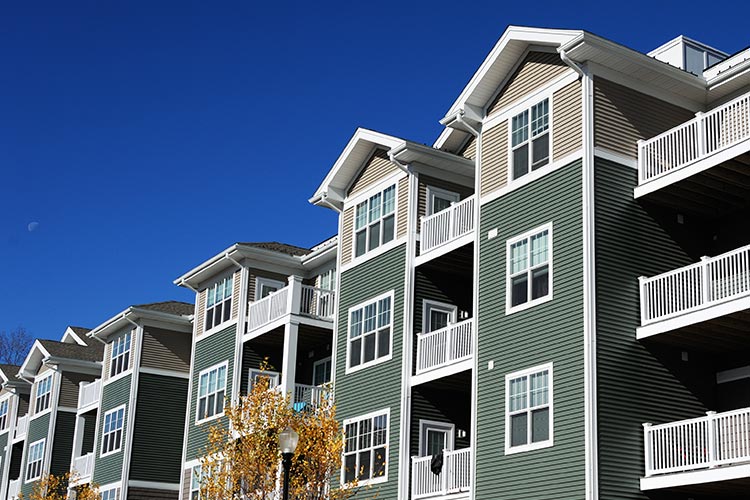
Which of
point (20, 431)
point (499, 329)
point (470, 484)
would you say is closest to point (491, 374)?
point (499, 329)

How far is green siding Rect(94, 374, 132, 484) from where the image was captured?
43.2m

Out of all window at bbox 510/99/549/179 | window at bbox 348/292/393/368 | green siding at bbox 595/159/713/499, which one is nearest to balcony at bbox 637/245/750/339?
green siding at bbox 595/159/713/499

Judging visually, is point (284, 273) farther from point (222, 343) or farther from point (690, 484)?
point (690, 484)

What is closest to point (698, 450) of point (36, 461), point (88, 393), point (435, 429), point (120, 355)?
point (435, 429)

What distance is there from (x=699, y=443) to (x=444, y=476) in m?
7.29

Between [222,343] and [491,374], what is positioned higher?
[222,343]

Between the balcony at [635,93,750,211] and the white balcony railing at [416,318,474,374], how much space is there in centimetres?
586

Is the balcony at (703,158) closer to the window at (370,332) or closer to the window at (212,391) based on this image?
the window at (370,332)

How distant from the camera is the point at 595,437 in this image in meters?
22.0

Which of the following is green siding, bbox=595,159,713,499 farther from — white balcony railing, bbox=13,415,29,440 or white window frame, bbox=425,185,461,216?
white balcony railing, bbox=13,415,29,440

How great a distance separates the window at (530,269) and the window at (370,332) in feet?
18.2

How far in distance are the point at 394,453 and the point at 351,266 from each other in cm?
650

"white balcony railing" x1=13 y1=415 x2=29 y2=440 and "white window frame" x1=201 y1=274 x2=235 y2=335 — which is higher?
"white window frame" x1=201 y1=274 x2=235 y2=335

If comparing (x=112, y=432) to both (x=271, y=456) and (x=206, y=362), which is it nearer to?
(x=206, y=362)
